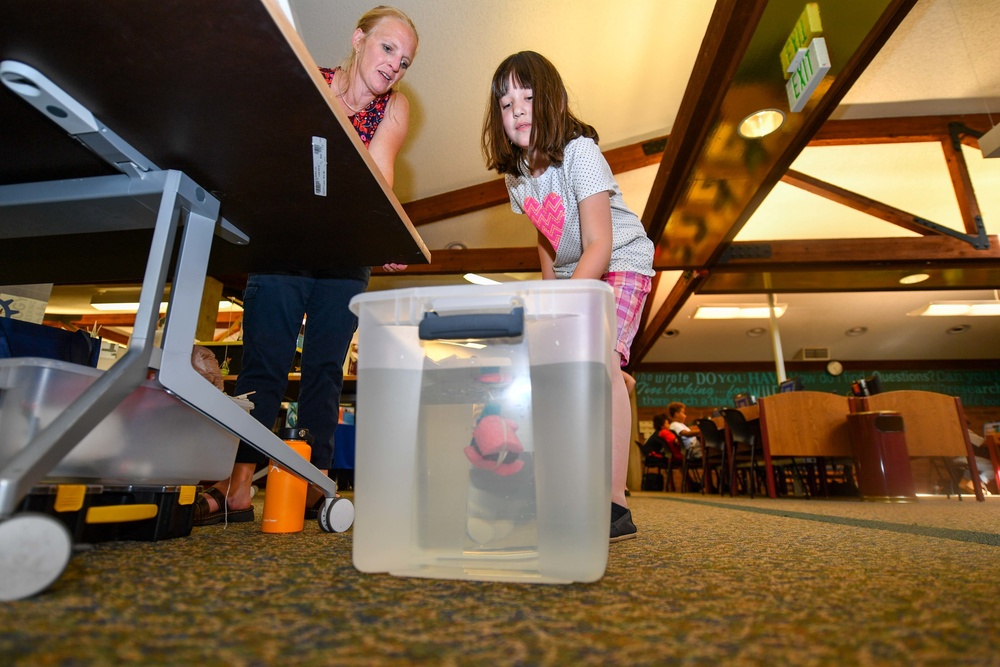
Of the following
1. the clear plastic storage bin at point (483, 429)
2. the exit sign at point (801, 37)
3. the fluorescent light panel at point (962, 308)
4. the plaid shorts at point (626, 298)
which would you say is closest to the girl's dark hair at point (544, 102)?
the plaid shorts at point (626, 298)

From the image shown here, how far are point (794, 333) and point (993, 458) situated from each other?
3.33m

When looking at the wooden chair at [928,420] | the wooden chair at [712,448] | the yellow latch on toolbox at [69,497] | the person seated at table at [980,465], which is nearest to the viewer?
the yellow latch on toolbox at [69,497]

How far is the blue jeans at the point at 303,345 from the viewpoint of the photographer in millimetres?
1202

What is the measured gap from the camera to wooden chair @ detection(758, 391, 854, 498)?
3.67 metres

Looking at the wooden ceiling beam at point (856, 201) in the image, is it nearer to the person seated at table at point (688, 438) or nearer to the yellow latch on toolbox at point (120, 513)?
the person seated at table at point (688, 438)

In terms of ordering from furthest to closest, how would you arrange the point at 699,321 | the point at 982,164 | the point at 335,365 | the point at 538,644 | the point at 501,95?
the point at 699,321 → the point at 982,164 → the point at 335,365 → the point at 501,95 → the point at 538,644

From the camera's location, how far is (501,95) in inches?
44.7

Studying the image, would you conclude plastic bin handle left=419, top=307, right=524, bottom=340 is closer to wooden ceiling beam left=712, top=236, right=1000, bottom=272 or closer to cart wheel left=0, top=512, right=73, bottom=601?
cart wheel left=0, top=512, right=73, bottom=601

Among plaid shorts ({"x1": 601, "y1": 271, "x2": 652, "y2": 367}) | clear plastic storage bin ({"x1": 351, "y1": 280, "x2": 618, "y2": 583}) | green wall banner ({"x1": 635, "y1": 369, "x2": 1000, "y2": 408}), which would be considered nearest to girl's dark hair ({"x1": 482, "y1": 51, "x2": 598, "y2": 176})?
plaid shorts ({"x1": 601, "y1": 271, "x2": 652, "y2": 367})

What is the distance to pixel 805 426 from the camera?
3721 mm

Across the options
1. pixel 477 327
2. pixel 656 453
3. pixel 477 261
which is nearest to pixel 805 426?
pixel 656 453

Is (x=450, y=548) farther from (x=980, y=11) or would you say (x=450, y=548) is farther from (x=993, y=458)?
(x=993, y=458)

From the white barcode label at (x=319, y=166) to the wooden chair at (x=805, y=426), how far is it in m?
3.68

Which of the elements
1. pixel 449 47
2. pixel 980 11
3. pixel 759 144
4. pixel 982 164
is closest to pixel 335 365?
pixel 449 47
